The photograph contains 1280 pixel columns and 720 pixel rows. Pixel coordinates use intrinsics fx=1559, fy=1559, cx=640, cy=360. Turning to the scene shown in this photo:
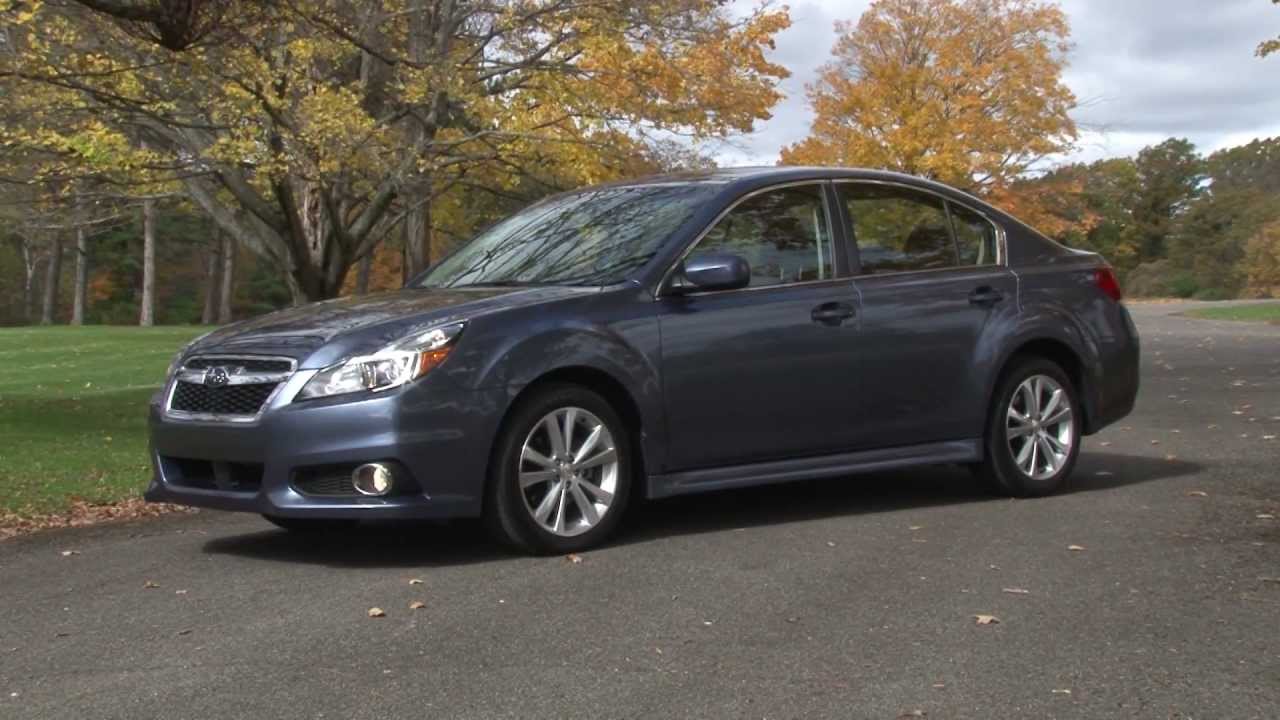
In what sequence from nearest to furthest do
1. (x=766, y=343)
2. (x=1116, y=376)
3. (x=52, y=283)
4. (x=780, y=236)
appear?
(x=766, y=343) < (x=780, y=236) < (x=1116, y=376) < (x=52, y=283)

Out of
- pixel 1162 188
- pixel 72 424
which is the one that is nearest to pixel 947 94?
pixel 72 424

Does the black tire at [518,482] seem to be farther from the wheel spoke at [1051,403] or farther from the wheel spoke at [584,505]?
the wheel spoke at [1051,403]

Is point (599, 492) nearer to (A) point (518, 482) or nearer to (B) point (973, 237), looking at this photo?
(A) point (518, 482)

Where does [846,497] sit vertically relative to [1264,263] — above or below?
above

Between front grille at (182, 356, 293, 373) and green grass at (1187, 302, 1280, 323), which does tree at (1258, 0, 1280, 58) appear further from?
front grille at (182, 356, 293, 373)

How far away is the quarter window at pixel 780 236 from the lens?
7.45 meters

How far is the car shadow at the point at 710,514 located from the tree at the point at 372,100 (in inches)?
286

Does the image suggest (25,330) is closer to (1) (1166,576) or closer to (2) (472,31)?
(2) (472,31)

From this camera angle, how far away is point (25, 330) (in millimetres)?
42469

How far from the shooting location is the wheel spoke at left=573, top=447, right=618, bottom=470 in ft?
22.1

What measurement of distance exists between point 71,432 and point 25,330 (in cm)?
3099

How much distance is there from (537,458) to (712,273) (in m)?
1.15

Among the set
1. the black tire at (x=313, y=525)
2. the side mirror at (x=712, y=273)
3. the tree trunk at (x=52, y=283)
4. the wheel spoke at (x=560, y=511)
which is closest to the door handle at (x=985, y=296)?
the side mirror at (x=712, y=273)

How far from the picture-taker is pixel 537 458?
660 centimetres
